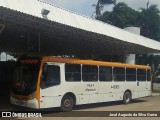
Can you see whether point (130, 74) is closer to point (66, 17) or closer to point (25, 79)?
point (66, 17)

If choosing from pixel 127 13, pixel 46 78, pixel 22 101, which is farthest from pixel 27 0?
pixel 127 13

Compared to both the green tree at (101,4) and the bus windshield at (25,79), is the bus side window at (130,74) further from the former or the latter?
the green tree at (101,4)

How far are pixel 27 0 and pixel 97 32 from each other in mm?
5944

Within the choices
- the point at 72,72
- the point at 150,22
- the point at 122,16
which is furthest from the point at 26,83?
the point at 122,16

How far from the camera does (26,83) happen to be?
15852 millimetres

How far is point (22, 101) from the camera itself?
51.9 ft

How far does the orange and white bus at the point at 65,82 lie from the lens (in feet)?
51.3

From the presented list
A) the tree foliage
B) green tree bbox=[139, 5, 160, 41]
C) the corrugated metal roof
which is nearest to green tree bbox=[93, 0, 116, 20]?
the tree foliage

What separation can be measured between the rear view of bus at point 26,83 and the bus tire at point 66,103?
1.82 meters

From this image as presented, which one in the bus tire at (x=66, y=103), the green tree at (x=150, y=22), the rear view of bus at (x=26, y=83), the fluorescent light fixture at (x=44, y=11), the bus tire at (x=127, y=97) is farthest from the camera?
the green tree at (x=150, y=22)

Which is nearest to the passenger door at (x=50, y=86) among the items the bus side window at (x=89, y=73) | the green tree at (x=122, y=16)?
the bus side window at (x=89, y=73)

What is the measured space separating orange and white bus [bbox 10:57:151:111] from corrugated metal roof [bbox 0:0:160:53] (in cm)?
196

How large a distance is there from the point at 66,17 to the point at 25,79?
12.8 feet

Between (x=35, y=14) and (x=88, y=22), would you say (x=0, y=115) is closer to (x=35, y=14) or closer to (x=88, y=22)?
(x=35, y=14)
